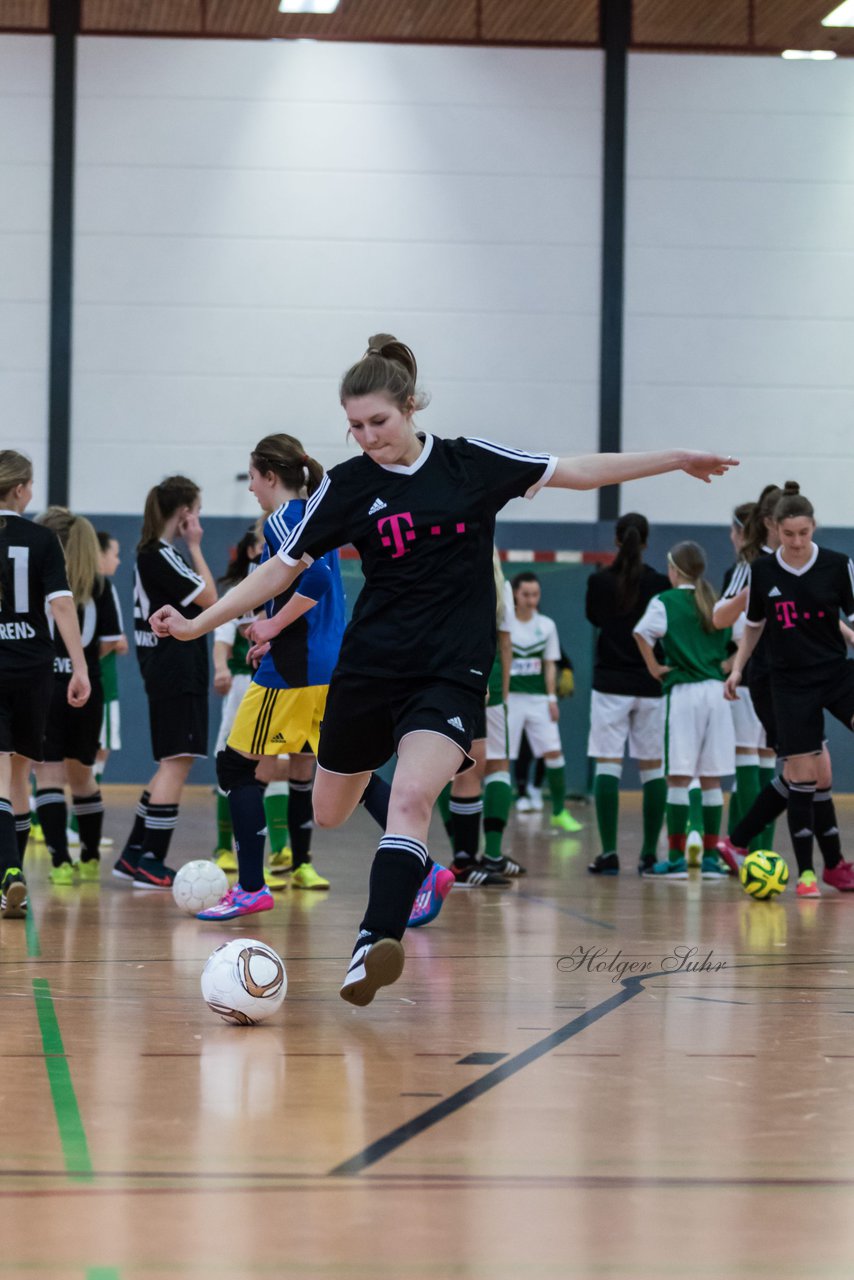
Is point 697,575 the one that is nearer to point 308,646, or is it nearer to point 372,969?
point 308,646

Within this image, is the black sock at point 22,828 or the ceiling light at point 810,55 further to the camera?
the ceiling light at point 810,55

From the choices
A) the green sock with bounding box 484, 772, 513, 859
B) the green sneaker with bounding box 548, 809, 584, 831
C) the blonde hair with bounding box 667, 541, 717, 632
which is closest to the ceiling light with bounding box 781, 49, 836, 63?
the green sneaker with bounding box 548, 809, 584, 831

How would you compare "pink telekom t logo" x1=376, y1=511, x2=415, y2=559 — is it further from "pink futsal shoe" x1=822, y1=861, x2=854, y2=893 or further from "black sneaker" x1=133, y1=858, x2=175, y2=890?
"pink futsal shoe" x1=822, y1=861, x2=854, y2=893

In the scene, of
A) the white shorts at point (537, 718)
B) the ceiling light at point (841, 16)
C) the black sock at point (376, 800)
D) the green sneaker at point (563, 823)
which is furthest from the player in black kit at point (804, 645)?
the ceiling light at point (841, 16)

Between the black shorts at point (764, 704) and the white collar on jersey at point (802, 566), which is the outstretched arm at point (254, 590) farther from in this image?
the black shorts at point (764, 704)

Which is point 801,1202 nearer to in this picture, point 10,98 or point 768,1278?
point 768,1278

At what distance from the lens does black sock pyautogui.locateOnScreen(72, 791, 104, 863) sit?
26.0 feet

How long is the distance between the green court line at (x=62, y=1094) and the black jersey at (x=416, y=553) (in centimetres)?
122

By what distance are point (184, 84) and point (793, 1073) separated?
42.9 ft

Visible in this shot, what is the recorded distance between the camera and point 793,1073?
11.8ft

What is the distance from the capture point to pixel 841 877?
7551 millimetres

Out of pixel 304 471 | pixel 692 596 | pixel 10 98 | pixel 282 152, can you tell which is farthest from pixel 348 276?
pixel 304 471

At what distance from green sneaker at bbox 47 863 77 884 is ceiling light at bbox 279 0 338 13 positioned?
976 cm

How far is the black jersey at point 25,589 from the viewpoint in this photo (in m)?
6.25
